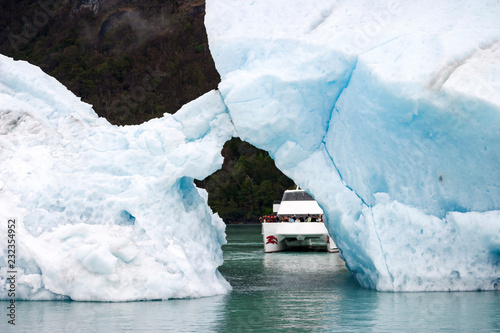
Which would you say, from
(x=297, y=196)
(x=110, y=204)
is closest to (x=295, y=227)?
(x=297, y=196)

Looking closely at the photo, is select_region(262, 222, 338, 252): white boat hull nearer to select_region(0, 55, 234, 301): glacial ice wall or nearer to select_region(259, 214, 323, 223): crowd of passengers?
select_region(259, 214, 323, 223): crowd of passengers

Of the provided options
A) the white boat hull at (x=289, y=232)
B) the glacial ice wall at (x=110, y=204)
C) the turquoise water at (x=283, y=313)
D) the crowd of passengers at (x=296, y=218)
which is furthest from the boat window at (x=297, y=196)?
the turquoise water at (x=283, y=313)

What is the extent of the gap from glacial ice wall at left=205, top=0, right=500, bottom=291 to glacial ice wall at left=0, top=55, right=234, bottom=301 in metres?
1.25

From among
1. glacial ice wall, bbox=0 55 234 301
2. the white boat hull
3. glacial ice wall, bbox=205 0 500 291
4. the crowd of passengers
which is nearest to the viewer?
glacial ice wall, bbox=0 55 234 301

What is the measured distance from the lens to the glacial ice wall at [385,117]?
38.7ft

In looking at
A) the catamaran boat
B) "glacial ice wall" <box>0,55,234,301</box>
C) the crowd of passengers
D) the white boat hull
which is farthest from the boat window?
"glacial ice wall" <box>0,55,234,301</box>

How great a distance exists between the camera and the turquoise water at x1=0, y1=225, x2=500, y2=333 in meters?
9.17

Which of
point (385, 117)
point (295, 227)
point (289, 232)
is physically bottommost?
point (289, 232)

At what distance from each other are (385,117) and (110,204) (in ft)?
16.2

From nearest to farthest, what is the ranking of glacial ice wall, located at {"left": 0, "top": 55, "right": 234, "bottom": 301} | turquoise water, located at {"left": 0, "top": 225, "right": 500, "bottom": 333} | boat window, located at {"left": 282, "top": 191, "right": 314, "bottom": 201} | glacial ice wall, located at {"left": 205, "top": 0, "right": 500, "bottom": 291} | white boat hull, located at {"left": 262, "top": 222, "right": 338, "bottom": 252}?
1. turquoise water, located at {"left": 0, "top": 225, "right": 500, "bottom": 333}
2. glacial ice wall, located at {"left": 0, "top": 55, "right": 234, "bottom": 301}
3. glacial ice wall, located at {"left": 205, "top": 0, "right": 500, "bottom": 291}
4. white boat hull, located at {"left": 262, "top": 222, "right": 338, "bottom": 252}
5. boat window, located at {"left": 282, "top": 191, "right": 314, "bottom": 201}

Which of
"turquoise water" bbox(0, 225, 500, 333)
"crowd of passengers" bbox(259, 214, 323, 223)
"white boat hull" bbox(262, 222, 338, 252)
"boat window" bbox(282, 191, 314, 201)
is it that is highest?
"boat window" bbox(282, 191, 314, 201)

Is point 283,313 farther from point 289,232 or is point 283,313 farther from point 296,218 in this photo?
point 296,218

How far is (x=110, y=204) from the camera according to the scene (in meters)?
12.4

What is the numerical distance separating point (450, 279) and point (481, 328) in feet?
10.5
